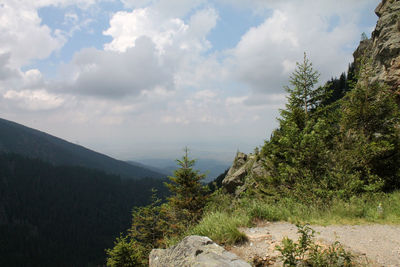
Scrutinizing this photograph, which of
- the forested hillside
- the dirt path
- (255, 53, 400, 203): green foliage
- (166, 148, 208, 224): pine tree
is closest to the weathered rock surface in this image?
(166, 148, 208, 224): pine tree

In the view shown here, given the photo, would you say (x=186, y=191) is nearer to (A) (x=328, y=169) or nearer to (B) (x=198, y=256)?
(A) (x=328, y=169)

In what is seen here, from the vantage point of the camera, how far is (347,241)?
5.62 meters

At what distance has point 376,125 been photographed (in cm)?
1148

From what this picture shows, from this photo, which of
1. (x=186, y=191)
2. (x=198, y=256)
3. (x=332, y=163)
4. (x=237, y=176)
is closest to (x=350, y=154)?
(x=332, y=163)

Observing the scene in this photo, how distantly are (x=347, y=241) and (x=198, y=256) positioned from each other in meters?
4.02

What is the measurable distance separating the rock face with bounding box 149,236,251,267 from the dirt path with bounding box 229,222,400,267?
66cm

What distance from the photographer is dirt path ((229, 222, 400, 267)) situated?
4.86m

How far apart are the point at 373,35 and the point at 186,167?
2560 centimetres

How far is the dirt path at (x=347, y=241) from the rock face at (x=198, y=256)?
2.15 feet

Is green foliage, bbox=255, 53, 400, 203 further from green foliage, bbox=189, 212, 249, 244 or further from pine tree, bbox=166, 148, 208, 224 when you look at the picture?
pine tree, bbox=166, 148, 208, 224

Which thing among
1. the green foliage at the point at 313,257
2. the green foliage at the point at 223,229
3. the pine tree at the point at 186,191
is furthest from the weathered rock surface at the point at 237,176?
the green foliage at the point at 313,257

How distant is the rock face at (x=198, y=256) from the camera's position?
4634 millimetres

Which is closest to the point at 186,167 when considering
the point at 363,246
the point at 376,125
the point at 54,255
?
the point at 376,125

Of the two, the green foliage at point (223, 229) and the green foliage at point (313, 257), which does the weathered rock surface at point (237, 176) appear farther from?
the green foliage at point (313, 257)
